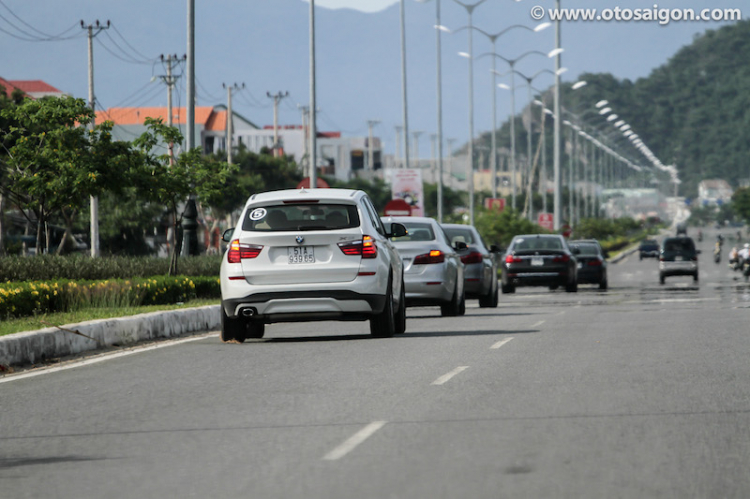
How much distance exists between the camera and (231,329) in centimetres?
1719

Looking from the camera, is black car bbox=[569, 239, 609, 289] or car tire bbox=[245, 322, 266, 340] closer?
car tire bbox=[245, 322, 266, 340]

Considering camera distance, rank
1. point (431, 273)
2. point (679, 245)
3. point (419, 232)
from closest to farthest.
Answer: point (431, 273) < point (419, 232) < point (679, 245)

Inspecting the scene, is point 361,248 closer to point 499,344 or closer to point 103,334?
point 499,344

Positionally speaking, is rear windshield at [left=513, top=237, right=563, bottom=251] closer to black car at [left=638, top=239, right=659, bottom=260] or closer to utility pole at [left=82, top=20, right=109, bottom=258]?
utility pole at [left=82, top=20, right=109, bottom=258]

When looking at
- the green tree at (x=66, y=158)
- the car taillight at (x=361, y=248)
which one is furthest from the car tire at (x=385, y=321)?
the green tree at (x=66, y=158)

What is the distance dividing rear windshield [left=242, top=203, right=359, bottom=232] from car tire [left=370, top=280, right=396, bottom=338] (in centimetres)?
99

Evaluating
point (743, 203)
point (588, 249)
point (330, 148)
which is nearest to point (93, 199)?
point (588, 249)

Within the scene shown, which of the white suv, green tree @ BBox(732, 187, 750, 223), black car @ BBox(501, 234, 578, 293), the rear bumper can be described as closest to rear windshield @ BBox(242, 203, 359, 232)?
the white suv

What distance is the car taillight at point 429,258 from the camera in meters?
22.4

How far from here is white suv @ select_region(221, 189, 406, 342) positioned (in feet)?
53.7

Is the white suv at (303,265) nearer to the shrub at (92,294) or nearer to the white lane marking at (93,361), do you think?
the white lane marking at (93,361)

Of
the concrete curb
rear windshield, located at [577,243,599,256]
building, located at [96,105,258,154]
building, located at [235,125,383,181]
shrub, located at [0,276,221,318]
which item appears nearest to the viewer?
the concrete curb

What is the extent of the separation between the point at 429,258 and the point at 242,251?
6405 mm

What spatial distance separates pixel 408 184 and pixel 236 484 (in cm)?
4485
